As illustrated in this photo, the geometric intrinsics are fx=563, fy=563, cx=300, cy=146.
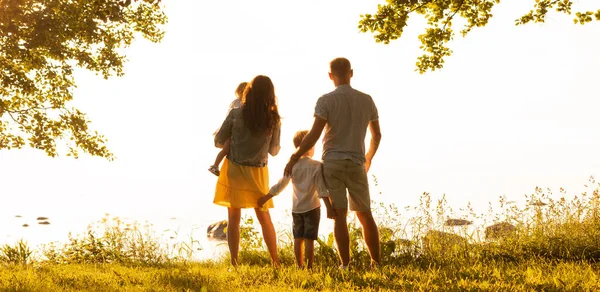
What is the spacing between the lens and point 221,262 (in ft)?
27.6

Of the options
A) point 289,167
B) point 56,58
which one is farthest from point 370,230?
point 56,58

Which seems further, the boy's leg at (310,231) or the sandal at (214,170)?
the sandal at (214,170)

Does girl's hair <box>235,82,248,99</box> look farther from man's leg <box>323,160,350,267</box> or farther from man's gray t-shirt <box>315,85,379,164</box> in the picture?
man's leg <box>323,160,350,267</box>

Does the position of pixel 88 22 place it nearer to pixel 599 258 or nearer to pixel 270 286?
pixel 270 286

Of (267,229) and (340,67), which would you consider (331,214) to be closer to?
(267,229)

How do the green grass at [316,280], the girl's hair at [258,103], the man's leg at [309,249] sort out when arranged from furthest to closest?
the girl's hair at [258,103], the man's leg at [309,249], the green grass at [316,280]

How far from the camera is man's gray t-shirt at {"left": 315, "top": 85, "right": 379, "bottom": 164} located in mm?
6141

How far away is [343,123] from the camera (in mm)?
6152

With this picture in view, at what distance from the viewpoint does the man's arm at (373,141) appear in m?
6.55

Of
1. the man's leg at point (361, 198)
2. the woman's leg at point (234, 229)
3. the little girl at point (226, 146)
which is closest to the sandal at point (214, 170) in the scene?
the little girl at point (226, 146)

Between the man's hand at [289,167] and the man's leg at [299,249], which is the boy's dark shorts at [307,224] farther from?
the man's hand at [289,167]

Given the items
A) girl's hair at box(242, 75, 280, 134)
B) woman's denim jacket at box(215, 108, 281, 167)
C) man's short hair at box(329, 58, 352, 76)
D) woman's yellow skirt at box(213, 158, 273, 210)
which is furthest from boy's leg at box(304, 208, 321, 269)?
man's short hair at box(329, 58, 352, 76)

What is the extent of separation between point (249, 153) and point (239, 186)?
419 mm

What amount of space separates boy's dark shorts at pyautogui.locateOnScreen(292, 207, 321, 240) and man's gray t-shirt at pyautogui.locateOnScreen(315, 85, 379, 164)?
0.73 meters
